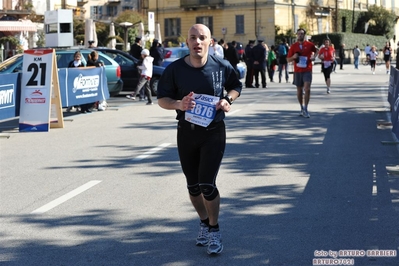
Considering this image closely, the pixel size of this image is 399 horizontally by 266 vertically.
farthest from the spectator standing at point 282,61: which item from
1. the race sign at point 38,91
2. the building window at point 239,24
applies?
the building window at point 239,24

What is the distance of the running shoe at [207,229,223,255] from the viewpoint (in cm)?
616

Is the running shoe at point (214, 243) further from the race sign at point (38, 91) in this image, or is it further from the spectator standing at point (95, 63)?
the spectator standing at point (95, 63)

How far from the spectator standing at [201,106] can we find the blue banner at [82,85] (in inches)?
470

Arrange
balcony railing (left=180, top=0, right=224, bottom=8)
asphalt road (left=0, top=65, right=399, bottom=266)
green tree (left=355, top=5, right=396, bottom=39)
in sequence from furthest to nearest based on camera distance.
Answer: green tree (left=355, top=5, right=396, bottom=39) → balcony railing (left=180, top=0, right=224, bottom=8) → asphalt road (left=0, top=65, right=399, bottom=266)

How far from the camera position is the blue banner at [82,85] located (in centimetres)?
1811

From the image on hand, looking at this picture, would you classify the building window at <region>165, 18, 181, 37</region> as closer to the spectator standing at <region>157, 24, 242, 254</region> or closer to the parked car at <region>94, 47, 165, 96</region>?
the parked car at <region>94, 47, 165, 96</region>

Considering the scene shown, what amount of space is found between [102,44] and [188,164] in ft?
186

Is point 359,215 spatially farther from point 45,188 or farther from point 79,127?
point 79,127

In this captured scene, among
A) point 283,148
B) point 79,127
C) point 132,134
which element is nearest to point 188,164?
point 283,148

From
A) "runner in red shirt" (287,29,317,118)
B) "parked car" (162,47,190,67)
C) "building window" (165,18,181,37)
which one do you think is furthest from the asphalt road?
"building window" (165,18,181,37)

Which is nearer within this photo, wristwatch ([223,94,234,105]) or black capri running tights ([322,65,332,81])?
wristwatch ([223,94,234,105])

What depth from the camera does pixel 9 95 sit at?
1567cm

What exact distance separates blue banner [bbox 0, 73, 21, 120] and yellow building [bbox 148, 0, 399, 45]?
53749 mm

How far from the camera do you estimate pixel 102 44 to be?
6200 cm
